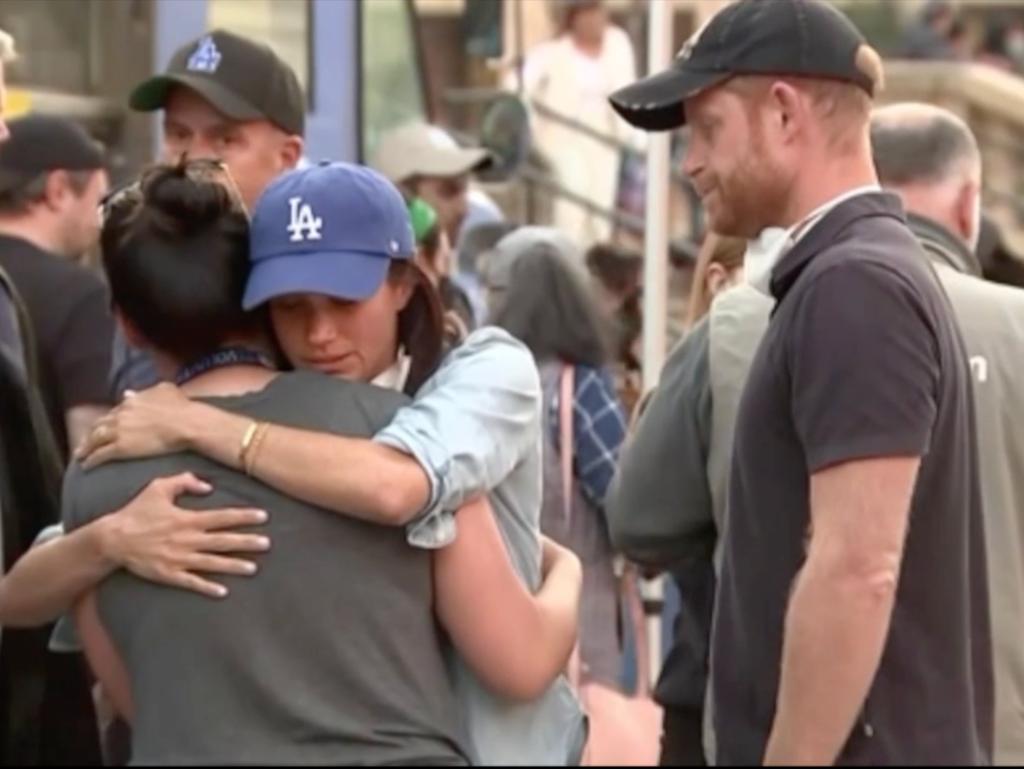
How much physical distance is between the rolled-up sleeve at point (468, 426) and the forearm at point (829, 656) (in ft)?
1.27

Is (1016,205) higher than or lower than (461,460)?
lower

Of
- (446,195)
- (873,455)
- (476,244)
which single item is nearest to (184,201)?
(873,455)

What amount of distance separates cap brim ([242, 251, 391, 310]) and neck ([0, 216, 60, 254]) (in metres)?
2.78

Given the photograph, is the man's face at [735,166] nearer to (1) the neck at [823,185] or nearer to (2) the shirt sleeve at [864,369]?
(1) the neck at [823,185]

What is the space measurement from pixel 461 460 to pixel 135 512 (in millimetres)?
378

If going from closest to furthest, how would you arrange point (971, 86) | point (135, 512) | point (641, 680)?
point (135, 512) < point (641, 680) < point (971, 86)

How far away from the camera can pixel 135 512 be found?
2898 mm

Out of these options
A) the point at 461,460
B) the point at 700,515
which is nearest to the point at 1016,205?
the point at 700,515

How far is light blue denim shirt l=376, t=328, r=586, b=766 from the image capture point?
9.55ft

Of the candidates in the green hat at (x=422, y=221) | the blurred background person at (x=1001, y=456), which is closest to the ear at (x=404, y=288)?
the blurred background person at (x=1001, y=456)

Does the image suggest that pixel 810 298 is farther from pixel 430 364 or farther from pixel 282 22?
pixel 282 22

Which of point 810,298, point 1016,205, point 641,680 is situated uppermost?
point 810,298

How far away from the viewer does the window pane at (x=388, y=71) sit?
7.08 meters

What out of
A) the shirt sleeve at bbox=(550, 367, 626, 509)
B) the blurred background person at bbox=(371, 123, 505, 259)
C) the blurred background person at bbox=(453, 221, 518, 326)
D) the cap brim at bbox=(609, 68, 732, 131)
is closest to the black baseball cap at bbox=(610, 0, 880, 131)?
the cap brim at bbox=(609, 68, 732, 131)
